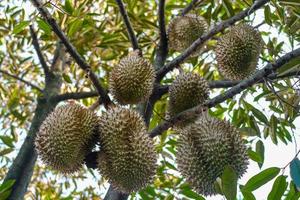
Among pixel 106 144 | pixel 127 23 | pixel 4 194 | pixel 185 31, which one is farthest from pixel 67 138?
pixel 185 31

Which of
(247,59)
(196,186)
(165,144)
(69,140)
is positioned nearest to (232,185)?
(196,186)

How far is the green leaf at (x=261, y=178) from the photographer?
4.62 feet

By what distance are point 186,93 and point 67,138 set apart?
516 mm

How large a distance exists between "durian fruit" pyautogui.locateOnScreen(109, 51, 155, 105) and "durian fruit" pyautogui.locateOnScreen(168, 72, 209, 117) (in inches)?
4.1

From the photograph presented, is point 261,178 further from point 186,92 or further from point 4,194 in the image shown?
point 4,194

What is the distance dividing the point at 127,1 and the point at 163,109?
626 mm

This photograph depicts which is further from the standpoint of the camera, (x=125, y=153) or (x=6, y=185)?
(x=6, y=185)

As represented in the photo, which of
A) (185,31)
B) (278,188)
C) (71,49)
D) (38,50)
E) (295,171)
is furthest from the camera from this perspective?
(38,50)

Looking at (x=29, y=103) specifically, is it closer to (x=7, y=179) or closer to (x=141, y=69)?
(x=7, y=179)

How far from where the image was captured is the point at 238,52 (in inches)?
77.5

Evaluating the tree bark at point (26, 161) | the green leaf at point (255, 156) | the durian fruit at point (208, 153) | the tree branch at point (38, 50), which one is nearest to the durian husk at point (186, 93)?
the durian fruit at point (208, 153)

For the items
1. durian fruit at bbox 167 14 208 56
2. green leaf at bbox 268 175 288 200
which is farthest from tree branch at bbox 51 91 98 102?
green leaf at bbox 268 175 288 200

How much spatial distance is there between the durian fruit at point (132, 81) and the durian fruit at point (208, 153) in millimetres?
289

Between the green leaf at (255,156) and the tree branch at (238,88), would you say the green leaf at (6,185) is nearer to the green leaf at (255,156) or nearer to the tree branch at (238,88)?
the tree branch at (238,88)
